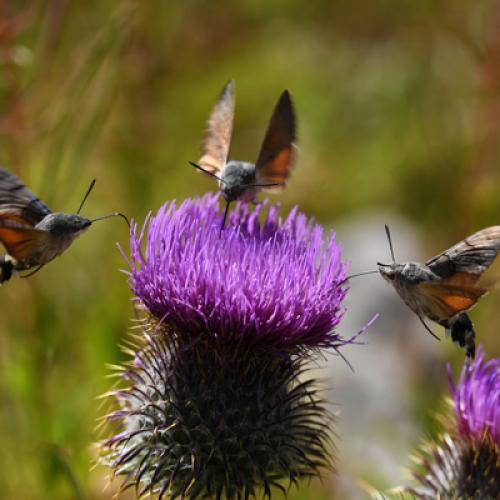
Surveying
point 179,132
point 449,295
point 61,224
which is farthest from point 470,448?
point 179,132

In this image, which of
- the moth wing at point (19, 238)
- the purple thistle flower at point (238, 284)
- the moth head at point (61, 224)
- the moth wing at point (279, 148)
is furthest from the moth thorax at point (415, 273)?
the moth wing at point (19, 238)

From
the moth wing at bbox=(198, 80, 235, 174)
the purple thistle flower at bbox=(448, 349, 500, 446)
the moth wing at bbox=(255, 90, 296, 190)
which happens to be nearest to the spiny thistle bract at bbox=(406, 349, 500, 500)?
the purple thistle flower at bbox=(448, 349, 500, 446)

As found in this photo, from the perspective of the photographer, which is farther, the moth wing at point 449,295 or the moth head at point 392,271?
the moth head at point 392,271

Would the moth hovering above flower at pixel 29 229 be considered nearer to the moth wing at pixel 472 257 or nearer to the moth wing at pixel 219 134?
the moth wing at pixel 219 134

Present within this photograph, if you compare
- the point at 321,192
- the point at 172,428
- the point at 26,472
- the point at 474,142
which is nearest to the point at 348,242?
the point at 321,192

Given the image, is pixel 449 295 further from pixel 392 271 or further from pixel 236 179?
pixel 236 179

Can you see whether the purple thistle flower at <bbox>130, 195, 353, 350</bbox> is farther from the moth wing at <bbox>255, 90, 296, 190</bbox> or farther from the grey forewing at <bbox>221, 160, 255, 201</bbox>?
the moth wing at <bbox>255, 90, 296, 190</bbox>

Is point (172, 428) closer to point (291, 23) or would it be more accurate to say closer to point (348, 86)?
point (348, 86)
